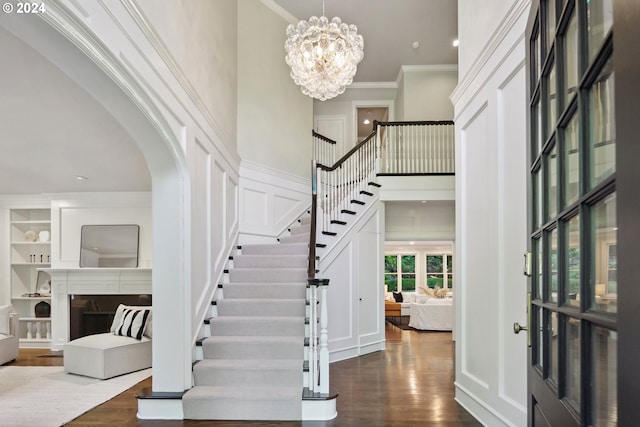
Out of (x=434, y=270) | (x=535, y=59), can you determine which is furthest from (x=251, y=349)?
(x=434, y=270)

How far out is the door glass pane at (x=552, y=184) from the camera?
1.26m

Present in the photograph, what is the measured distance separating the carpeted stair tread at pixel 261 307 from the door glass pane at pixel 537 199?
381cm

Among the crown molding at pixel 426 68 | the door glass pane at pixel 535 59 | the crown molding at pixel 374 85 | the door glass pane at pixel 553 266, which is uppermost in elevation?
the crown molding at pixel 426 68

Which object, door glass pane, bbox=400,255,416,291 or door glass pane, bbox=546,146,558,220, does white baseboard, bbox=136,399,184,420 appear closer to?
door glass pane, bbox=546,146,558,220

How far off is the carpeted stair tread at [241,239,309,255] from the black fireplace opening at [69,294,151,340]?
2.50 meters

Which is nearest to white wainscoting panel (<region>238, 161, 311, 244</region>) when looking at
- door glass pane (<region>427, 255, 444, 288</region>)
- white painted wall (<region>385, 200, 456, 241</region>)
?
white painted wall (<region>385, 200, 456, 241</region>)

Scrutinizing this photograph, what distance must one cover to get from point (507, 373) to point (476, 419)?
3.33ft

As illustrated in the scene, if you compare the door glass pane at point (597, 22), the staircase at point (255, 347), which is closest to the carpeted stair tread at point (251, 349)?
the staircase at point (255, 347)

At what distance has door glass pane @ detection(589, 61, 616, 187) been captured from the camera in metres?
0.81

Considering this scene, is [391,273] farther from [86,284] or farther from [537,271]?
[537,271]

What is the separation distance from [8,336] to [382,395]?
5583mm

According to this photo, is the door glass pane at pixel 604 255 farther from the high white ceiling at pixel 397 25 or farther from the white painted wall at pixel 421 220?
the white painted wall at pixel 421 220

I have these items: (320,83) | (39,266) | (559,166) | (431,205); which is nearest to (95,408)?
(320,83)

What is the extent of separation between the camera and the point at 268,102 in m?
7.24
